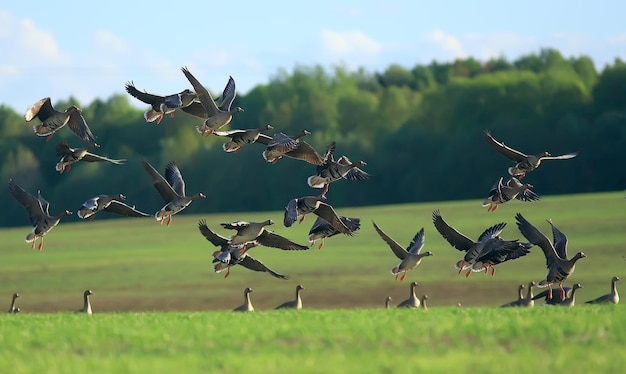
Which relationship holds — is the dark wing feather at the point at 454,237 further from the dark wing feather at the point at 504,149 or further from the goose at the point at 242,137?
the goose at the point at 242,137

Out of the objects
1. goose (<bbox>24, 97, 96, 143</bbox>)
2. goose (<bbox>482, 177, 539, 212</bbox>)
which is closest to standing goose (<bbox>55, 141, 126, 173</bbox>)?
goose (<bbox>24, 97, 96, 143</bbox>)

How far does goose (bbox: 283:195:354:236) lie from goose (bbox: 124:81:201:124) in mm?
3328

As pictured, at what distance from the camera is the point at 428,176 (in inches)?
3991

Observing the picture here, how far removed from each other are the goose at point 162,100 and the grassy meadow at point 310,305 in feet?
14.5

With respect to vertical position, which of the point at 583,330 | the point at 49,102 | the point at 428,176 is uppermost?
the point at 49,102

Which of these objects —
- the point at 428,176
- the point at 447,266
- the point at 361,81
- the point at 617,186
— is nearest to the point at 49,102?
the point at 447,266

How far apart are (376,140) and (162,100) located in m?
86.0

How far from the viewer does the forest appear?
93875 millimetres

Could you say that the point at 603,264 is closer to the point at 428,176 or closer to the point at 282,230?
the point at 282,230

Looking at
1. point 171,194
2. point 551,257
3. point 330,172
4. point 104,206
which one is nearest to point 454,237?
point 551,257

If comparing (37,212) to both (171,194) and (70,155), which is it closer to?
(70,155)

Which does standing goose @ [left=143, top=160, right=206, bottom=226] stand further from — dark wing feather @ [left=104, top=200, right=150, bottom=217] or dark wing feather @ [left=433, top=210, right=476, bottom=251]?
dark wing feather @ [left=433, top=210, right=476, bottom=251]

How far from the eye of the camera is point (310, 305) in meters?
40.6

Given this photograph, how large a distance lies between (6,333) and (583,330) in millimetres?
8272
